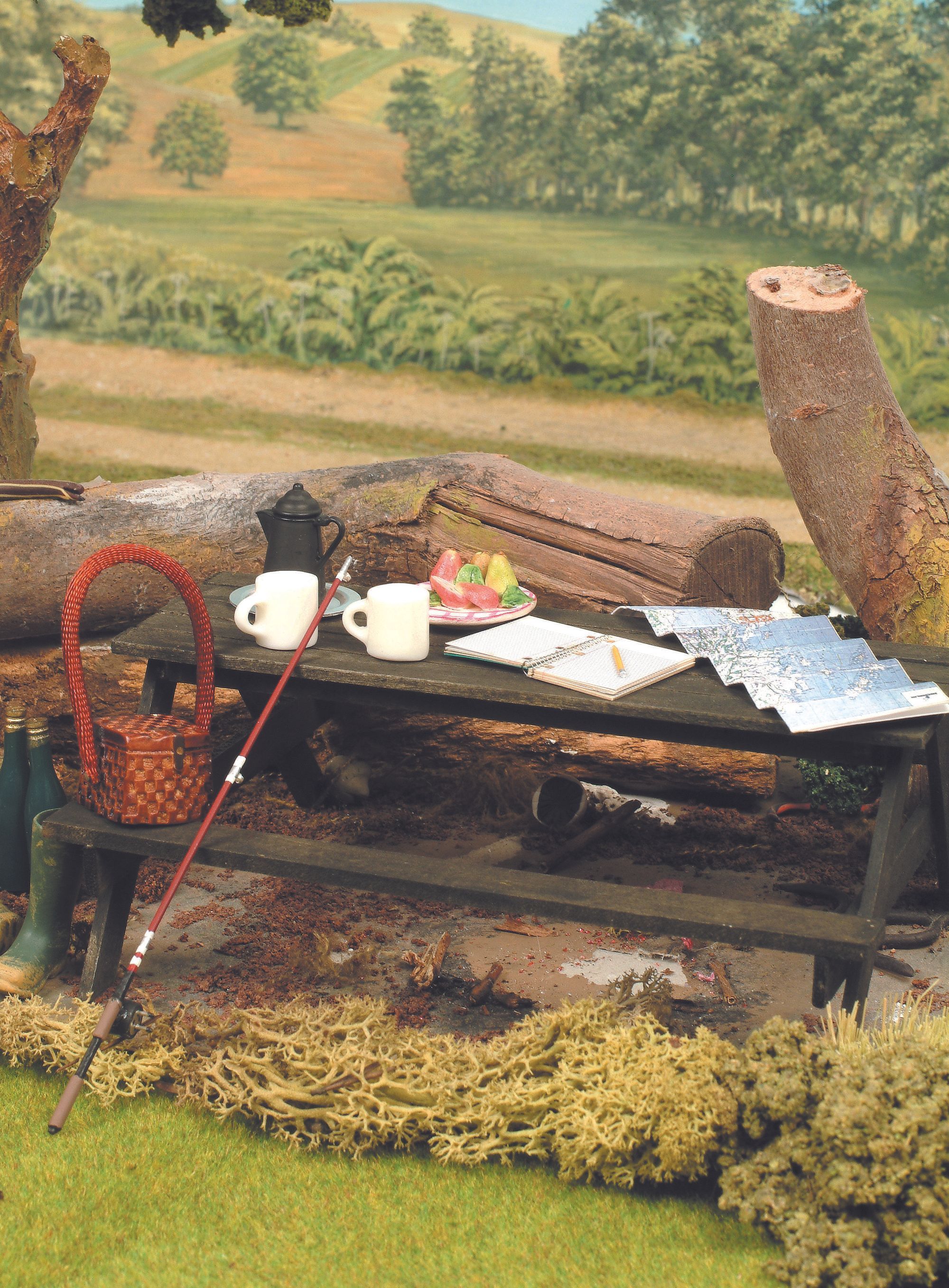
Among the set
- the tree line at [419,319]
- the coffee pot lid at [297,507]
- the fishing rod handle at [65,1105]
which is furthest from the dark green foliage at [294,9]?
the tree line at [419,319]

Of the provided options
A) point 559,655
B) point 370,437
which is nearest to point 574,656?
point 559,655

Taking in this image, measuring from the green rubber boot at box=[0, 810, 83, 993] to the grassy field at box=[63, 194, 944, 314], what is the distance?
1176cm

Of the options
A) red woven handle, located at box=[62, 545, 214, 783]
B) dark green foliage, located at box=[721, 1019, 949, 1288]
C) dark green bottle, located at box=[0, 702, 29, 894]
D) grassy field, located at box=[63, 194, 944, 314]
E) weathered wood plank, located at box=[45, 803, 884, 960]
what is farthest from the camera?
grassy field, located at box=[63, 194, 944, 314]

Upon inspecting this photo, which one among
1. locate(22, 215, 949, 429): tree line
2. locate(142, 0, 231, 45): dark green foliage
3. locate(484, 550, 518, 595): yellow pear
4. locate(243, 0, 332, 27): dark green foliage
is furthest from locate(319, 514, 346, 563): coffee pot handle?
locate(22, 215, 949, 429): tree line

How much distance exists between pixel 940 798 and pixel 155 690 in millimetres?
2358

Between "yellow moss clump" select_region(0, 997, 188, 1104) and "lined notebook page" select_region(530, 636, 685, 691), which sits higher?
"lined notebook page" select_region(530, 636, 685, 691)

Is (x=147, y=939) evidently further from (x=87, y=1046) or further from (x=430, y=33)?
(x=430, y=33)

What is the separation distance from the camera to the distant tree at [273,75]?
1639 cm

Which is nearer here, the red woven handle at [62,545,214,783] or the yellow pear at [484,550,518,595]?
the red woven handle at [62,545,214,783]

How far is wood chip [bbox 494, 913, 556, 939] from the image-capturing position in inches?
163

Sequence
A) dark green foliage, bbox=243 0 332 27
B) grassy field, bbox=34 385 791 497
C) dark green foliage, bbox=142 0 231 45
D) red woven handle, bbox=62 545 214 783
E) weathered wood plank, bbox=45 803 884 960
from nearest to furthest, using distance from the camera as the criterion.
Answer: weathered wood plank, bbox=45 803 884 960, red woven handle, bbox=62 545 214 783, dark green foliage, bbox=243 0 332 27, dark green foliage, bbox=142 0 231 45, grassy field, bbox=34 385 791 497

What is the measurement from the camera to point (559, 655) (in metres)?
3.63

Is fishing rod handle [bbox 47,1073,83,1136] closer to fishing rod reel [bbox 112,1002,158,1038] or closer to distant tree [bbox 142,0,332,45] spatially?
fishing rod reel [bbox 112,1002,158,1038]

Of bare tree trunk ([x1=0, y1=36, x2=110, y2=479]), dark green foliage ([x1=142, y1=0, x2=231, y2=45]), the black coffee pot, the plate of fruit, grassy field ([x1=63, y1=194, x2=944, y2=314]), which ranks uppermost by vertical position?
dark green foliage ([x1=142, y1=0, x2=231, y2=45])
